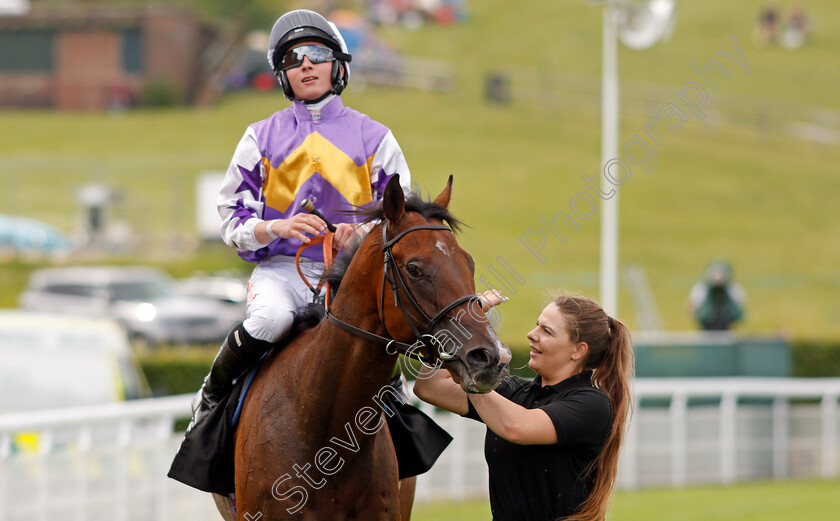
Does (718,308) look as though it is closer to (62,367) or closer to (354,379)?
(62,367)

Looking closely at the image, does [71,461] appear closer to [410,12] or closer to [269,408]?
[269,408]

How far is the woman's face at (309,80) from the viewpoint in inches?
144

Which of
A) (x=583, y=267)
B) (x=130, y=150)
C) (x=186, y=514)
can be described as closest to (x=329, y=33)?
(x=186, y=514)

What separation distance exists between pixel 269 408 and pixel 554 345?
0.90 meters

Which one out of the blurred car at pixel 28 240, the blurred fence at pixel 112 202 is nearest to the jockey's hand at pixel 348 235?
the blurred fence at pixel 112 202

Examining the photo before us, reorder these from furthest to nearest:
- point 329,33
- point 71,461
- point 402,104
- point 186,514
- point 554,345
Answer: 1. point 402,104
2. point 186,514
3. point 71,461
4. point 329,33
5. point 554,345

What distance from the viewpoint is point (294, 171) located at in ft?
11.7

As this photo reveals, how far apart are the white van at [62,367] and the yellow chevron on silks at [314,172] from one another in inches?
206

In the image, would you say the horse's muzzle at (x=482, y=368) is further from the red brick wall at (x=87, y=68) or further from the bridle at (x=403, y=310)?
the red brick wall at (x=87, y=68)

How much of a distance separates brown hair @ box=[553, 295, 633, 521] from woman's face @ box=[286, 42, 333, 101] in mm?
1066

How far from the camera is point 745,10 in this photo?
153ft

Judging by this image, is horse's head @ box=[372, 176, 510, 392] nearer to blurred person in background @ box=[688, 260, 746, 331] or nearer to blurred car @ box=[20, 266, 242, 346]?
blurred person in background @ box=[688, 260, 746, 331]

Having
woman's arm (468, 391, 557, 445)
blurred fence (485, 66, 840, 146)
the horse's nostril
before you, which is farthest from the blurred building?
the horse's nostril

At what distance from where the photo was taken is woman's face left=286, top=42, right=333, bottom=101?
3646 mm
